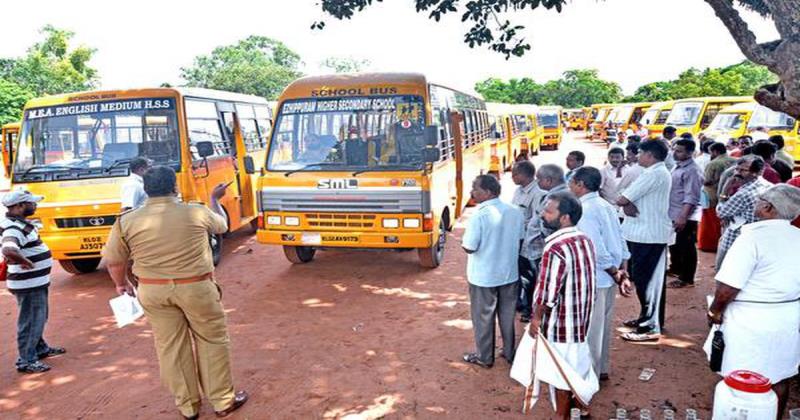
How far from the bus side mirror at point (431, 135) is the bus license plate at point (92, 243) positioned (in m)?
4.07

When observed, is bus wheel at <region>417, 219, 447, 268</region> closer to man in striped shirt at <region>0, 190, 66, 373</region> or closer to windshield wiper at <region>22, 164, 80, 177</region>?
man in striped shirt at <region>0, 190, 66, 373</region>

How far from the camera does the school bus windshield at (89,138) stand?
23.2 feet

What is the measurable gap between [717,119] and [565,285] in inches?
647

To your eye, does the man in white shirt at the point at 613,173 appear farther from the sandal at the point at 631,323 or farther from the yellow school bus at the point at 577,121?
the yellow school bus at the point at 577,121

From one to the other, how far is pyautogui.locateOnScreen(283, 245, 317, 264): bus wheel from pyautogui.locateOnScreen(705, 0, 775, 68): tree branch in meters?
5.60

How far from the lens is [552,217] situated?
3.27 meters

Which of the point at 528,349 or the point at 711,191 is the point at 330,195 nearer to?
the point at 528,349

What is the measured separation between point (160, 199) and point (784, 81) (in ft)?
12.4

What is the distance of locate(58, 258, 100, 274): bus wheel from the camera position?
7641mm

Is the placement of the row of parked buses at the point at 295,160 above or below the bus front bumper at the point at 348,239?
above

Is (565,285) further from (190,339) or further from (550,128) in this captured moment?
(550,128)

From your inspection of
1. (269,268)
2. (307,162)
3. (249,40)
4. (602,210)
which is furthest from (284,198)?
(249,40)

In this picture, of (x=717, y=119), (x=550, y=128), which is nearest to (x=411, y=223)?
(x=717, y=119)

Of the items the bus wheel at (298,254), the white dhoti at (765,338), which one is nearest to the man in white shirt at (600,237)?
the white dhoti at (765,338)
